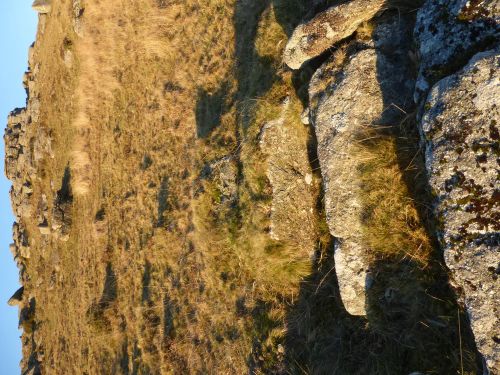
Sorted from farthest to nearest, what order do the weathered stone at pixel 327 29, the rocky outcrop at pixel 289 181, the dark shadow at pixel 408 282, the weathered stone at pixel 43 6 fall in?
the weathered stone at pixel 43 6 → the rocky outcrop at pixel 289 181 → the weathered stone at pixel 327 29 → the dark shadow at pixel 408 282

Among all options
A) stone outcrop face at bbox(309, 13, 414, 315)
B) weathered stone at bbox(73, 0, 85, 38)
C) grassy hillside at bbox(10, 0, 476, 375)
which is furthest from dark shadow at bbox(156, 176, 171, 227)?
weathered stone at bbox(73, 0, 85, 38)

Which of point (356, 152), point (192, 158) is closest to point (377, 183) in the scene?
point (356, 152)

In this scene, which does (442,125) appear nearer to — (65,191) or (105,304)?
(105,304)

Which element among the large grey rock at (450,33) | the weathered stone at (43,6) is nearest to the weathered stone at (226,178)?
the large grey rock at (450,33)

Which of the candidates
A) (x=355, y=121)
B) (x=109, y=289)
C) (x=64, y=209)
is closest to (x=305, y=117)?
(x=355, y=121)

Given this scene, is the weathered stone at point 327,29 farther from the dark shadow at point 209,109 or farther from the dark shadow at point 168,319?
the dark shadow at point 168,319

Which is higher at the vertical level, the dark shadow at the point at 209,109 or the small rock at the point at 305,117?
the dark shadow at the point at 209,109

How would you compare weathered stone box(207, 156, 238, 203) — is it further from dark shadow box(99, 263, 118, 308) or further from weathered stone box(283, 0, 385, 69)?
dark shadow box(99, 263, 118, 308)
